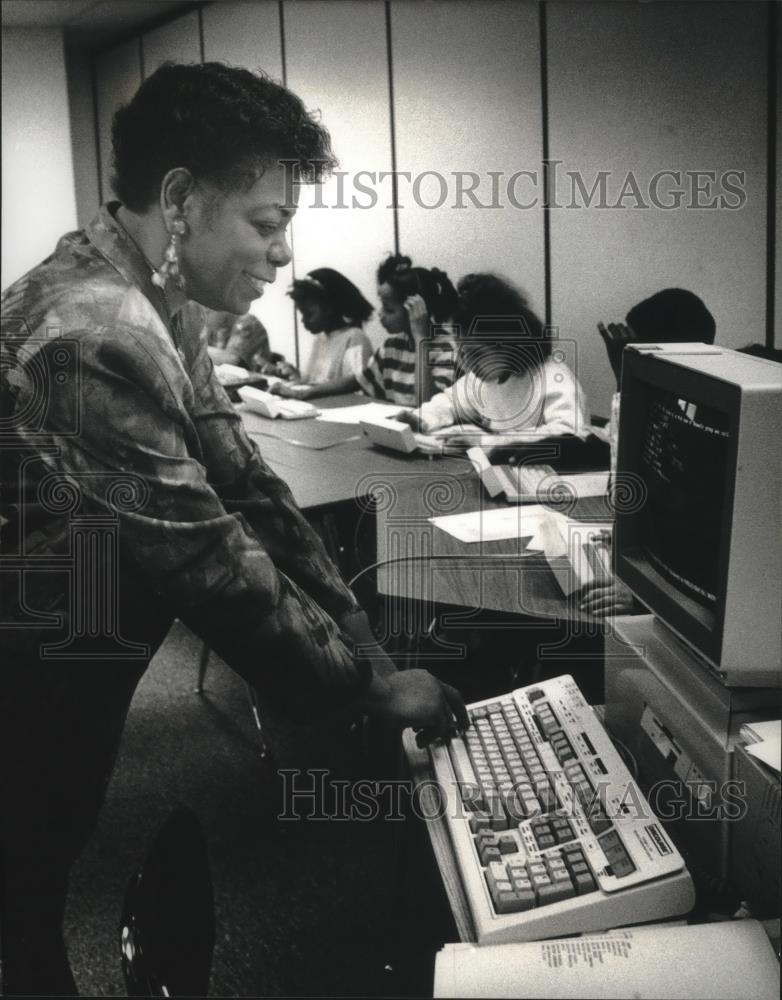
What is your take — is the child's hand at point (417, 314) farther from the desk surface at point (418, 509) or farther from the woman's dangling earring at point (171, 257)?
the woman's dangling earring at point (171, 257)

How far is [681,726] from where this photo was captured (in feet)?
3.70

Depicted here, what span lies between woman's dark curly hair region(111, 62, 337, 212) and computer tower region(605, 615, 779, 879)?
2.73 feet

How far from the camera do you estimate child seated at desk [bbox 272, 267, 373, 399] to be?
2.08 meters

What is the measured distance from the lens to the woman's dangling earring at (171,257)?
1414 millimetres

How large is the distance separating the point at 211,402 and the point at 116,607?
1.15 feet

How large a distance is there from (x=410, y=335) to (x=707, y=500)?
119cm

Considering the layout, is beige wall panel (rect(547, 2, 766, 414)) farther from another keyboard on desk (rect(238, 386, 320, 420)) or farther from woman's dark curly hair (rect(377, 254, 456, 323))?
another keyboard on desk (rect(238, 386, 320, 420))

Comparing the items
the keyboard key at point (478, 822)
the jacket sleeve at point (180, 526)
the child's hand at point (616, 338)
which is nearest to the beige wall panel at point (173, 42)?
the jacket sleeve at point (180, 526)

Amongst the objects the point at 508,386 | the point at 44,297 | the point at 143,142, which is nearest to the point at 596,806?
the point at 44,297

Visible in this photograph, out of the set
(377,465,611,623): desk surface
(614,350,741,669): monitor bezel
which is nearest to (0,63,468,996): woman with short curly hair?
(377,465,611,623): desk surface

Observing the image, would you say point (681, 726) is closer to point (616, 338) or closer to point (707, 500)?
point (707, 500)

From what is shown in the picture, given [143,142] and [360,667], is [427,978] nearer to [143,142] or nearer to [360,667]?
[360,667]

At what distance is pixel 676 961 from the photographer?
91 cm

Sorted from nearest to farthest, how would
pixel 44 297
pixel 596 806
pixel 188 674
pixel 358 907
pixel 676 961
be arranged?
pixel 676 961
pixel 596 806
pixel 44 297
pixel 358 907
pixel 188 674
